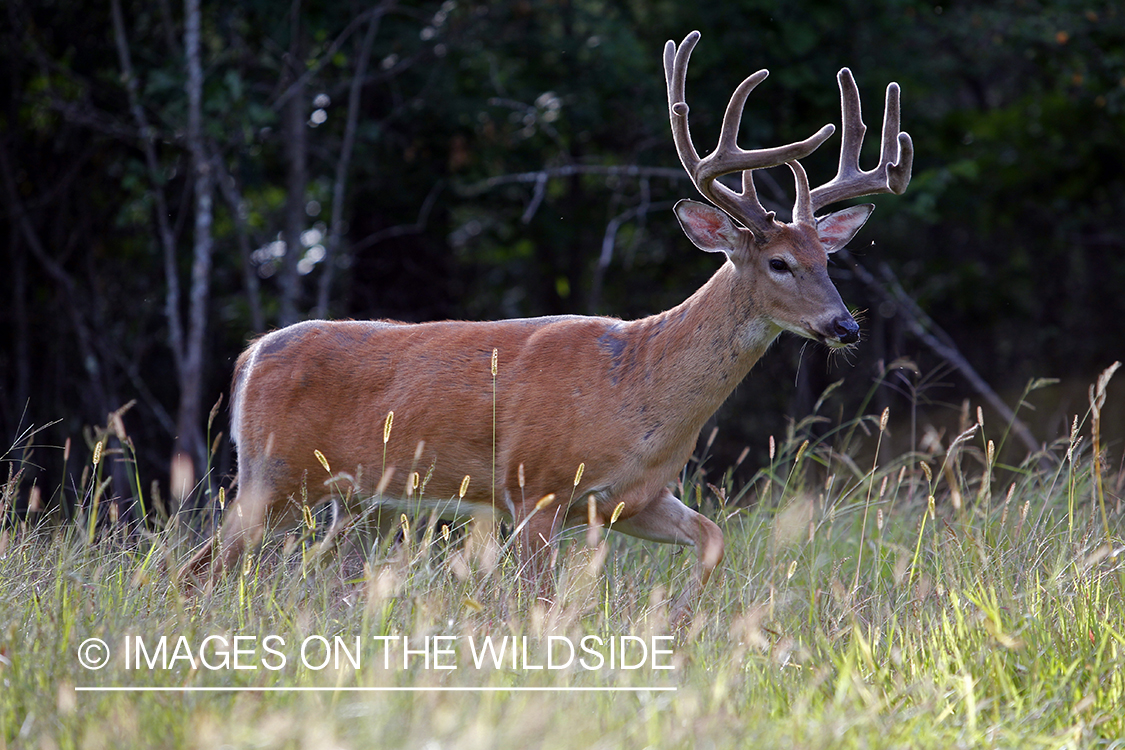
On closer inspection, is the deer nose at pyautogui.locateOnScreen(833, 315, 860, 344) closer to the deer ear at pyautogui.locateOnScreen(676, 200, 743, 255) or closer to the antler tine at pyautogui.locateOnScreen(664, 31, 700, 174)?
the deer ear at pyautogui.locateOnScreen(676, 200, 743, 255)

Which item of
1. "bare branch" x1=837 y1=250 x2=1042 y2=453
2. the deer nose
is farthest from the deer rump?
"bare branch" x1=837 y1=250 x2=1042 y2=453

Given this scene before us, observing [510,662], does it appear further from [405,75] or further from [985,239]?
[985,239]

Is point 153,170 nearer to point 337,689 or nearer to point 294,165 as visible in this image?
point 294,165

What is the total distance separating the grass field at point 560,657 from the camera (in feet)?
8.23

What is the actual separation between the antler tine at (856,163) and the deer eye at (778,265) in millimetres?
535

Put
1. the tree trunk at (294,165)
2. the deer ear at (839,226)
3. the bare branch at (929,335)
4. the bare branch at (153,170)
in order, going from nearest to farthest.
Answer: the deer ear at (839,226) < the bare branch at (929,335) < the bare branch at (153,170) < the tree trunk at (294,165)

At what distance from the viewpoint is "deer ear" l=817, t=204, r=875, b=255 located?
5.22 meters

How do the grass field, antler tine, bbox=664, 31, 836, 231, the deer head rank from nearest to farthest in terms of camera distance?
the grass field
the deer head
antler tine, bbox=664, 31, 836, 231

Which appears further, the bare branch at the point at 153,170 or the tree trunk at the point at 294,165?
the tree trunk at the point at 294,165

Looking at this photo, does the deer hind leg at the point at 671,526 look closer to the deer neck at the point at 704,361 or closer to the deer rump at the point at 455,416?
the deer rump at the point at 455,416

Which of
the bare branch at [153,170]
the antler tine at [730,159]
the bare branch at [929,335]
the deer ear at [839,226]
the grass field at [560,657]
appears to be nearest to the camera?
the grass field at [560,657]

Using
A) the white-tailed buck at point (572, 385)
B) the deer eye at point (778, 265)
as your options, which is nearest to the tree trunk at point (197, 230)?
the white-tailed buck at point (572, 385)

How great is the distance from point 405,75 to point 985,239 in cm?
911

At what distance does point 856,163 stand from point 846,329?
109 cm
